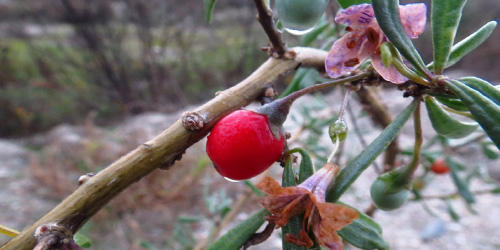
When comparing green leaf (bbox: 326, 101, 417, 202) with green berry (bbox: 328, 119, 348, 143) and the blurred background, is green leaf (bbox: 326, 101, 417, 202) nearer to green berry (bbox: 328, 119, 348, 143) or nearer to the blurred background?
green berry (bbox: 328, 119, 348, 143)

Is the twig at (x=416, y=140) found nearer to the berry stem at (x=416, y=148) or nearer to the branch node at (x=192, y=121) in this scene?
the berry stem at (x=416, y=148)

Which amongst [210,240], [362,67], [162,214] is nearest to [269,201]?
[362,67]

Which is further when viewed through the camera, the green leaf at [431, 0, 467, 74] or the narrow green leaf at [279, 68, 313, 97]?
the narrow green leaf at [279, 68, 313, 97]

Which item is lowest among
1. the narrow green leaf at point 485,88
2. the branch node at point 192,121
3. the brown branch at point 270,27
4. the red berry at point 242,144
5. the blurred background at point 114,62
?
the narrow green leaf at point 485,88

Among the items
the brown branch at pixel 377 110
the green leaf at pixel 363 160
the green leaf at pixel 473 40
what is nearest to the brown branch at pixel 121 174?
the green leaf at pixel 363 160

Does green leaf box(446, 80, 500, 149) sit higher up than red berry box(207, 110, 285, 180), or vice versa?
red berry box(207, 110, 285, 180)

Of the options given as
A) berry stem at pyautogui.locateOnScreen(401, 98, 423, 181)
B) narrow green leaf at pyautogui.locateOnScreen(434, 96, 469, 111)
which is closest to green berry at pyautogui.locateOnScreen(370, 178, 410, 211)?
berry stem at pyautogui.locateOnScreen(401, 98, 423, 181)

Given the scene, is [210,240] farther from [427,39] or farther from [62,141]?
Answer: [427,39]
